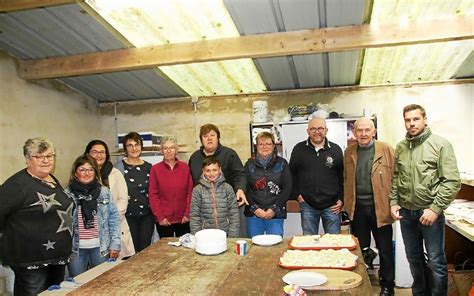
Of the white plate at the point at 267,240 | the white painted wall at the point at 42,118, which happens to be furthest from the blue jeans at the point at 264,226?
the white painted wall at the point at 42,118

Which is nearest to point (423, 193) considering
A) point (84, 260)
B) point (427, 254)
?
point (427, 254)

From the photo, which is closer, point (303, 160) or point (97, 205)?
point (97, 205)

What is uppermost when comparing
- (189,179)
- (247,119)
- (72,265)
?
(247,119)

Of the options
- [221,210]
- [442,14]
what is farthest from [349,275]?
[442,14]

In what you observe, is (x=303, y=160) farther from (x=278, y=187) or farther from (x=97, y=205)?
(x=97, y=205)

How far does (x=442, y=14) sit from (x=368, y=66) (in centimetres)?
133

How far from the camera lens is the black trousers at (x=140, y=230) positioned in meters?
3.60

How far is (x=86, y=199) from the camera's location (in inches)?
111

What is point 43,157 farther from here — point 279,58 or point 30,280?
point 279,58

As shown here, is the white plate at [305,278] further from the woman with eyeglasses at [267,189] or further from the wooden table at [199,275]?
the woman with eyeglasses at [267,189]

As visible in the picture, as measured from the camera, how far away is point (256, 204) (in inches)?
134

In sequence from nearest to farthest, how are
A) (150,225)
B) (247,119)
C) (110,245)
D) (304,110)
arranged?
(110,245), (150,225), (304,110), (247,119)

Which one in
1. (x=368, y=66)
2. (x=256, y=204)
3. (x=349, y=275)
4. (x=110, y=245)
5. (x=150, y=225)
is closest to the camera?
(x=349, y=275)

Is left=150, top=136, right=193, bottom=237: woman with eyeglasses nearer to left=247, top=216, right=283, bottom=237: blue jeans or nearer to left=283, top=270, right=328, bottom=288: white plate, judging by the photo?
left=247, top=216, right=283, bottom=237: blue jeans
